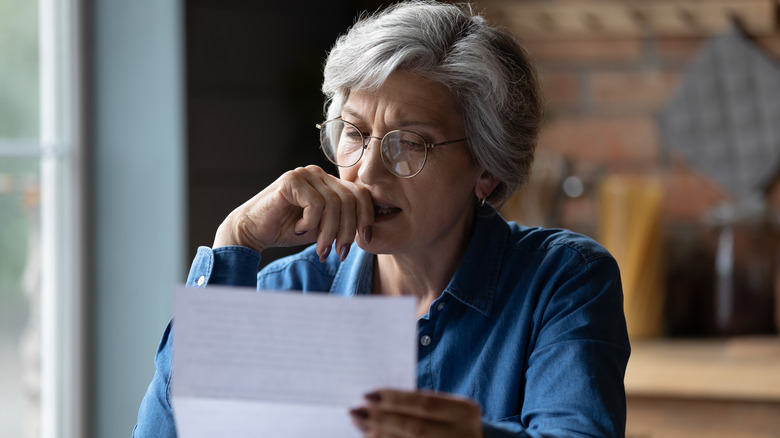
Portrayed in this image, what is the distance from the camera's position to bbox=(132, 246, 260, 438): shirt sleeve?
3.80ft

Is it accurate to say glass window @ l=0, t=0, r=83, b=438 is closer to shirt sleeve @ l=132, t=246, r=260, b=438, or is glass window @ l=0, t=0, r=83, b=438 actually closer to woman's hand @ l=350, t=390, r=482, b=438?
shirt sleeve @ l=132, t=246, r=260, b=438

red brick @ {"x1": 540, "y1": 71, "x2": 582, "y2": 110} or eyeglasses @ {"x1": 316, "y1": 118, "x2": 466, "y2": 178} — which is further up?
red brick @ {"x1": 540, "y1": 71, "x2": 582, "y2": 110}

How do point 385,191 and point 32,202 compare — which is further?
point 32,202

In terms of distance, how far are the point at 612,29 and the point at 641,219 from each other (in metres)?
0.57

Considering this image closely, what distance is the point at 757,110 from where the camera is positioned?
243 centimetres

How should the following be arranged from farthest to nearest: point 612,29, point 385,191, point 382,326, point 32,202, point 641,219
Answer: point 612,29
point 641,219
point 32,202
point 385,191
point 382,326

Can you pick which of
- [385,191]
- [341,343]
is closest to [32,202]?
[385,191]

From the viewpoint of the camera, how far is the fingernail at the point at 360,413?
2.68ft

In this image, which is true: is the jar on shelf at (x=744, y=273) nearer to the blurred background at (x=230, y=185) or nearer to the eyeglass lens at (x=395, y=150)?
the blurred background at (x=230, y=185)

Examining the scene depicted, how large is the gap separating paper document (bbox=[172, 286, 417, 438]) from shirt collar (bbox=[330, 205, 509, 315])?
1.54ft

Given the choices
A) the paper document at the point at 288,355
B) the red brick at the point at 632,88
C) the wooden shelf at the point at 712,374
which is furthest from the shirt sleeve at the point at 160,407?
the red brick at the point at 632,88

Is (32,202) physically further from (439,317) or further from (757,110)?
(757,110)

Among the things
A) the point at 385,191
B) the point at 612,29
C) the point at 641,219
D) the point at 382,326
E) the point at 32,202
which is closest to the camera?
the point at 382,326

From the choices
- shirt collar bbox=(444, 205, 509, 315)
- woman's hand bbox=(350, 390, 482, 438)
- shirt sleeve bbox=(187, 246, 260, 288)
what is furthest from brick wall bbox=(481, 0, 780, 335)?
woman's hand bbox=(350, 390, 482, 438)
